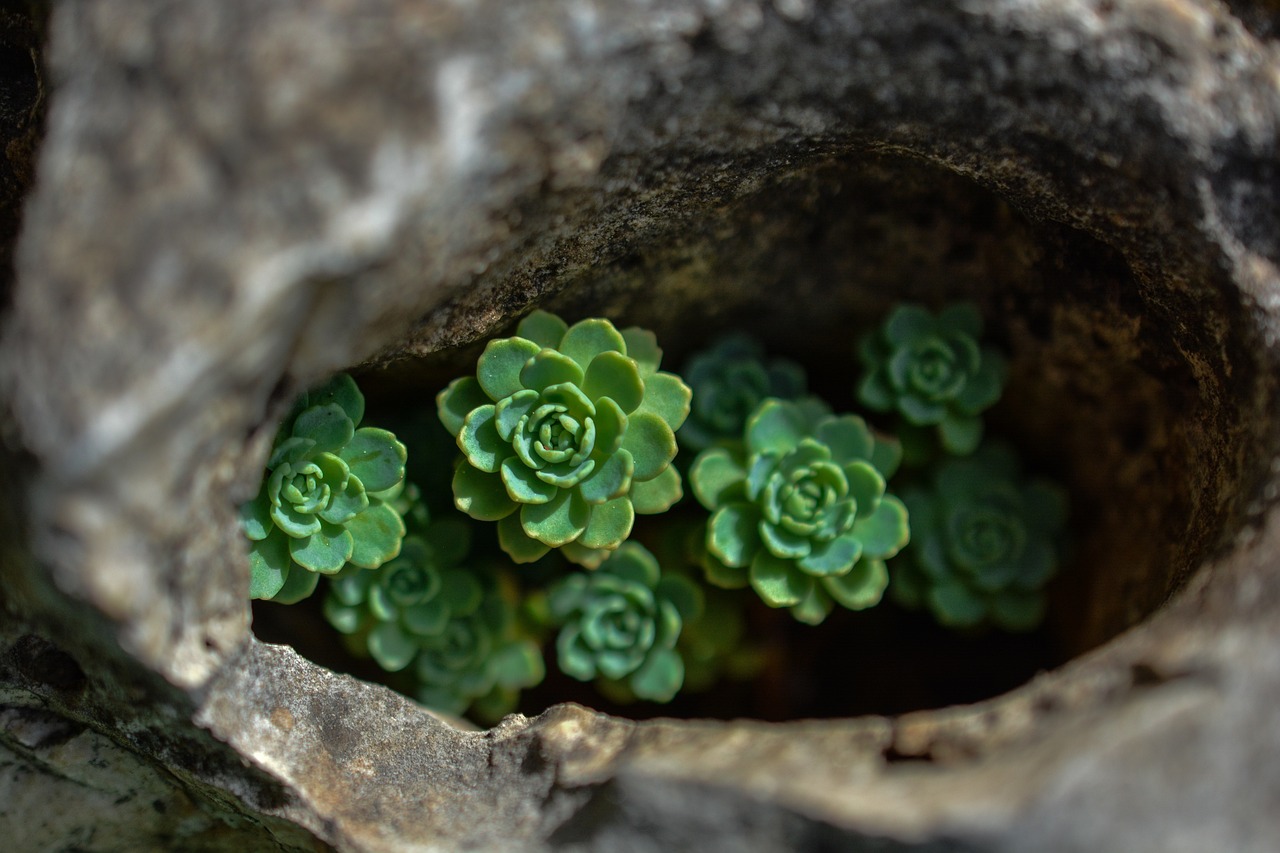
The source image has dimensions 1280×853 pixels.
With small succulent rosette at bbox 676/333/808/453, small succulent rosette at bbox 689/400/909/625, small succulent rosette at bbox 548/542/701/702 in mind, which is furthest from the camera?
small succulent rosette at bbox 676/333/808/453

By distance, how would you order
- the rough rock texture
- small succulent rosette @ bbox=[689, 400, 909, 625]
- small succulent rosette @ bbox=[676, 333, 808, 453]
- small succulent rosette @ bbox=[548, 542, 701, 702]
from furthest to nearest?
small succulent rosette @ bbox=[676, 333, 808, 453]
small succulent rosette @ bbox=[548, 542, 701, 702]
small succulent rosette @ bbox=[689, 400, 909, 625]
the rough rock texture

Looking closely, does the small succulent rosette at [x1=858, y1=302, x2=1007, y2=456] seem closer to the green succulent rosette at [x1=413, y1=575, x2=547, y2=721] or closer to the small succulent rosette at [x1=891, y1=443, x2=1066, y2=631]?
the small succulent rosette at [x1=891, y1=443, x2=1066, y2=631]

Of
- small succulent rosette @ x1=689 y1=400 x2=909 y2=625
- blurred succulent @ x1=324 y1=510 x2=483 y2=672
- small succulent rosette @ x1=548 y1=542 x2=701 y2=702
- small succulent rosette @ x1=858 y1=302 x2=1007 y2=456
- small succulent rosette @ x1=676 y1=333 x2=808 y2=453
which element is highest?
small succulent rosette @ x1=858 y1=302 x2=1007 y2=456

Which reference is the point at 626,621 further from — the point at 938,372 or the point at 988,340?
the point at 988,340

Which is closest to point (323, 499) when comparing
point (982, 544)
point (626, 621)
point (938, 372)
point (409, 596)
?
point (409, 596)

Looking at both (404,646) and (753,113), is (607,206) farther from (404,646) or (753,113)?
(404,646)

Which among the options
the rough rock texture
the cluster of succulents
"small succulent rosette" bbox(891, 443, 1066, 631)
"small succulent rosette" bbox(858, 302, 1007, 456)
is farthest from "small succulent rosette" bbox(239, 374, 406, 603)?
"small succulent rosette" bbox(891, 443, 1066, 631)
